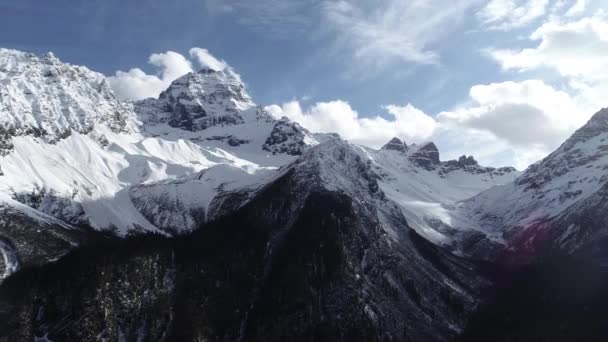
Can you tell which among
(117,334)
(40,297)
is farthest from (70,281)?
(117,334)

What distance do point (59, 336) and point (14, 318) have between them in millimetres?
14224

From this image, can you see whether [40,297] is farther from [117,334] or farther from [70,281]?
[117,334]

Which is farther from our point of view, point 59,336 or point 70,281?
point 70,281

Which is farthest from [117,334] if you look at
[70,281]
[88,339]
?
[70,281]

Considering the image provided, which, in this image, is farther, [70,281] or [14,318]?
[70,281]

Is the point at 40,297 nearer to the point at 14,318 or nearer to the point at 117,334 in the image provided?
the point at 14,318

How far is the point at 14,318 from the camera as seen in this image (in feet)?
609

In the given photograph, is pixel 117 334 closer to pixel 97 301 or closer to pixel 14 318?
pixel 97 301

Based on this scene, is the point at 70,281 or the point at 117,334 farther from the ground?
the point at 70,281

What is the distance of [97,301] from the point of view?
197 meters

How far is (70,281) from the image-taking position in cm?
19925

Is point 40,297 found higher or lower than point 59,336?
higher

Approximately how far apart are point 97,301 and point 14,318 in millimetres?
24121

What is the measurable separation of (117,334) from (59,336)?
1805 cm
